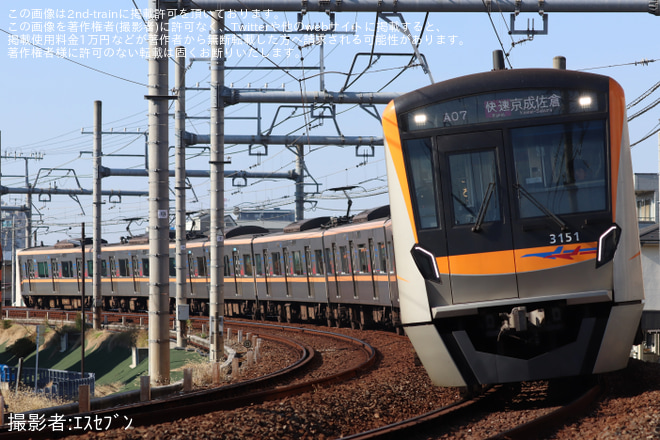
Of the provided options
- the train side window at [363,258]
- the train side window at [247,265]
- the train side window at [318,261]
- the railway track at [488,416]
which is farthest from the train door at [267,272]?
the railway track at [488,416]

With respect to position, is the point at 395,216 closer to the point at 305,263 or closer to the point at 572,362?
the point at 572,362

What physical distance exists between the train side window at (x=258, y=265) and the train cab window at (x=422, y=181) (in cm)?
1974

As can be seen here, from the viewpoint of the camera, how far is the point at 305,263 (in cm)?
2545

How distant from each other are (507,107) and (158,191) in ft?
19.5

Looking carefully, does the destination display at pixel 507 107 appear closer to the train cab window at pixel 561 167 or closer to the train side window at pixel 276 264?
the train cab window at pixel 561 167

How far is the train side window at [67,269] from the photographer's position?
3978 centimetres

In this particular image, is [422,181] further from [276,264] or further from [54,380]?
[276,264]

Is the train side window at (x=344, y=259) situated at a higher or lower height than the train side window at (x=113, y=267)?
higher

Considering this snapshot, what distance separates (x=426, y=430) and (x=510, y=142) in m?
2.88

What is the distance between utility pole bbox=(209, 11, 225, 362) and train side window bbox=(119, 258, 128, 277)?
20.1 meters

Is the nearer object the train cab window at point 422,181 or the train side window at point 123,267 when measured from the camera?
the train cab window at point 422,181

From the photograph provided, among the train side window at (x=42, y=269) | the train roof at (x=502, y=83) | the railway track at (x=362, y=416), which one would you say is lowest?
the railway track at (x=362, y=416)

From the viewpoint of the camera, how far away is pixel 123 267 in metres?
36.8

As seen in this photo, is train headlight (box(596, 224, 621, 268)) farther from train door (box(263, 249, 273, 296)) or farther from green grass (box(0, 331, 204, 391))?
train door (box(263, 249, 273, 296))
